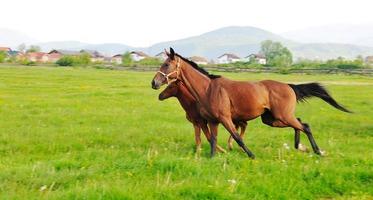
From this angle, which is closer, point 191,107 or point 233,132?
point 233,132

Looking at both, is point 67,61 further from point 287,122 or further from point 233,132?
point 233,132

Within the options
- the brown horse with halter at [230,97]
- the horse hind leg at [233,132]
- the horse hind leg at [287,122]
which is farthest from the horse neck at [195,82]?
the horse hind leg at [287,122]

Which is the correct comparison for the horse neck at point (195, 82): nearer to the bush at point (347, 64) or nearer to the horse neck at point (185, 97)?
the horse neck at point (185, 97)

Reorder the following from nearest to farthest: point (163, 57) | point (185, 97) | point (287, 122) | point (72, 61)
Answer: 1. point (287, 122)
2. point (185, 97)
3. point (72, 61)
4. point (163, 57)

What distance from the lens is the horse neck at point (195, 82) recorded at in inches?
383

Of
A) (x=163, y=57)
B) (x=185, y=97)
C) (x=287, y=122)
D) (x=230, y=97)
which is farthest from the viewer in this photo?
(x=163, y=57)

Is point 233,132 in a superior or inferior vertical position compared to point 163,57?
superior

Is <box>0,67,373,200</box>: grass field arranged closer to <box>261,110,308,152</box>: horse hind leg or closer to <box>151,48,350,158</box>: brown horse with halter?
<box>261,110,308,152</box>: horse hind leg

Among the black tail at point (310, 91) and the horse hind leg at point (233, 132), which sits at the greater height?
the black tail at point (310, 91)

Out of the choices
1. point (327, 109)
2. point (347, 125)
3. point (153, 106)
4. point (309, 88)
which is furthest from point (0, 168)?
point (327, 109)

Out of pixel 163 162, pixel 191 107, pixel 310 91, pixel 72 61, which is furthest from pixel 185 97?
pixel 72 61

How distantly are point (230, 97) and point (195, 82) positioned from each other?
0.83 meters

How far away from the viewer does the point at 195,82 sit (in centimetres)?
979

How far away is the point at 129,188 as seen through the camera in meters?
6.59
